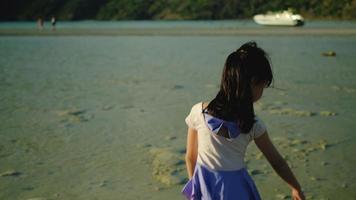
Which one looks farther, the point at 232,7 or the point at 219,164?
the point at 232,7

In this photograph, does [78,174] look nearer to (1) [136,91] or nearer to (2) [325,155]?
(2) [325,155]

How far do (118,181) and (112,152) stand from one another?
98cm

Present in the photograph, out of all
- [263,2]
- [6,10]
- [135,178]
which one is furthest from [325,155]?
[6,10]

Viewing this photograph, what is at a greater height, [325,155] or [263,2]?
[325,155]

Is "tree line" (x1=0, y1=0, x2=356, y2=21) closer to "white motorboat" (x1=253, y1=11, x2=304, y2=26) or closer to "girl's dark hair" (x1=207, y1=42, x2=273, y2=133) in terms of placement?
"white motorboat" (x1=253, y1=11, x2=304, y2=26)

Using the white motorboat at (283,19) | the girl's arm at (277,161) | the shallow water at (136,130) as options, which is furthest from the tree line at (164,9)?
the girl's arm at (277,161)

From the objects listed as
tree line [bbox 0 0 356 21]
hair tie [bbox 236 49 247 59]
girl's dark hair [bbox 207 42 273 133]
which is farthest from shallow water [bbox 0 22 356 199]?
tree line [bbox 0 0 356 21]

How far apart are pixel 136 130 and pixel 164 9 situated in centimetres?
12516

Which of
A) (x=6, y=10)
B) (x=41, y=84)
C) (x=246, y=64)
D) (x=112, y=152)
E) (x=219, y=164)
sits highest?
(x=246, y=64)

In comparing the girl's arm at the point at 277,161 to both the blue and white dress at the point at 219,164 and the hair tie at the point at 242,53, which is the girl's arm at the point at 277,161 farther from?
the hair tie at the point at 242,53

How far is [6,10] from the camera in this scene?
132375mm

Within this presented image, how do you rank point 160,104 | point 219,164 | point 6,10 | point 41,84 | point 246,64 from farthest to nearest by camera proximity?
1. point 6,10
2. point 41,84
3. point 160,104
4. point 219,164
5. point 246,64

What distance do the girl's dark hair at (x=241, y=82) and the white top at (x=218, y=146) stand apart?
0.26 ft

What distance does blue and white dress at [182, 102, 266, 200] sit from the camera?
6.36 ft
